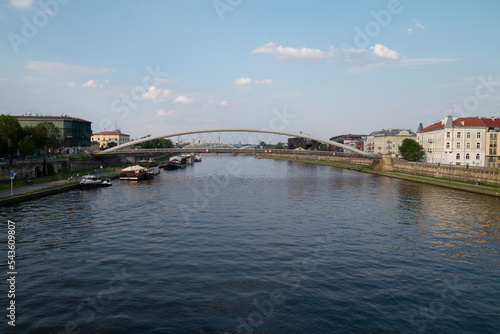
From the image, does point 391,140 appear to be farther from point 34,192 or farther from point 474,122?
point 34,192

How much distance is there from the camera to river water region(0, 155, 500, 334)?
1447cm

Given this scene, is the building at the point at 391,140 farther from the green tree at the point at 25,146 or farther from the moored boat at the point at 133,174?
the green tree at the point at 25,146

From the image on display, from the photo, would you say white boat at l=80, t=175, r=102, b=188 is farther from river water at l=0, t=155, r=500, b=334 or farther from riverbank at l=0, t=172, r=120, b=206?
river water at l=0, t=155, r=500, b=334

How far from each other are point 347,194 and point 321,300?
37.9m

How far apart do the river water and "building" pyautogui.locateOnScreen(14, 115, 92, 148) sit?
273 feet

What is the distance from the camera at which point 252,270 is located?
64.5 ft

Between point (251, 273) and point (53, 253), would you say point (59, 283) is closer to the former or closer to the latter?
point (53, 253)

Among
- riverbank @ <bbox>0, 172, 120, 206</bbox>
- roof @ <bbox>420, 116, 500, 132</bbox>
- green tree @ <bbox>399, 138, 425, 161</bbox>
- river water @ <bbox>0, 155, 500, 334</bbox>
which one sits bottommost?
river water @ <bbox>0, 155, 500, 334</bbox>

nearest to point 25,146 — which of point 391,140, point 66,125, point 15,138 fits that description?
point 15,138

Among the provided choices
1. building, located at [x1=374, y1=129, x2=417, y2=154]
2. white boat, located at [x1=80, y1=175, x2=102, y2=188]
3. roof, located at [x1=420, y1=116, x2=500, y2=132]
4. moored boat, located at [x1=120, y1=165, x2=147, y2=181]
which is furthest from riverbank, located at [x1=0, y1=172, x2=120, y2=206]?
building, located at [x1=374, y1=129, x2=417, y2=154]

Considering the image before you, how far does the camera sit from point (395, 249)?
24.2 metres

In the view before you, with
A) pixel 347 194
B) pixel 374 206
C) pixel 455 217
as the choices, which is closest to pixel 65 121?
pixel 347 194

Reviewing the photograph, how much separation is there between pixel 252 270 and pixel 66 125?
110586 mm

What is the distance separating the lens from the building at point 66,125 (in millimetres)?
111250
